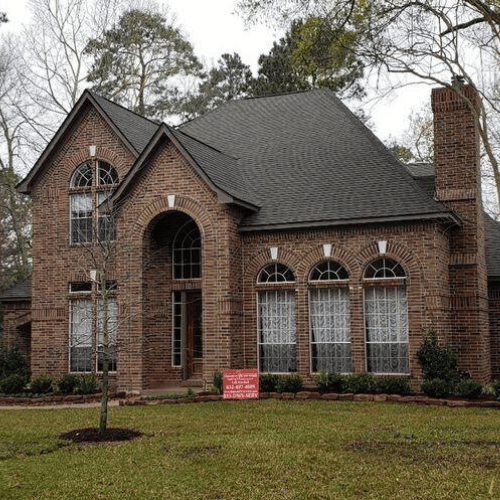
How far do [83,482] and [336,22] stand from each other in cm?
1327

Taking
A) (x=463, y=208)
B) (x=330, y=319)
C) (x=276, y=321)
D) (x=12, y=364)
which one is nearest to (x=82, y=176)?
(x=12, y=364)

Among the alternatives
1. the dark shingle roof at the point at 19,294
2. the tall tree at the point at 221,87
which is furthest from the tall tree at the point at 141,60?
the dark shingle roof at the point at 19,294

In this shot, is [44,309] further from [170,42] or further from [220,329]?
[170,42]

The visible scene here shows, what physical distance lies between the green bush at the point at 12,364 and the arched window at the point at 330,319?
898cm

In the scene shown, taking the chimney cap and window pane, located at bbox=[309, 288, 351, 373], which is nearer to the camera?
window pane, located at bbox=[309, 288, 351, 373]

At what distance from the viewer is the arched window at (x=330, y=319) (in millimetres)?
16703

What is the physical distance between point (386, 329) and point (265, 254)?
11.7 feet

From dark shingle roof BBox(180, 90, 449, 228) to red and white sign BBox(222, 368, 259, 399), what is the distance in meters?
4.76

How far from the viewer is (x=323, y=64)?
58.1ft

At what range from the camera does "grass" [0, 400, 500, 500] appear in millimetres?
7582

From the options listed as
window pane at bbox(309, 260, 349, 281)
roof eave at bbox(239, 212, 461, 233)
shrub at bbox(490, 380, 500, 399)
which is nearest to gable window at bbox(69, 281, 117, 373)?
roof eave at bbox(239, 212, 461, 233)

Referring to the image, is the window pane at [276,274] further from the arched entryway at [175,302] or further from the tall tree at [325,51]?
the tall tree at [325,51]

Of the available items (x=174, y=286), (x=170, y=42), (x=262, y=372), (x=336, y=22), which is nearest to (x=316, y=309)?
(x=262, y=372)

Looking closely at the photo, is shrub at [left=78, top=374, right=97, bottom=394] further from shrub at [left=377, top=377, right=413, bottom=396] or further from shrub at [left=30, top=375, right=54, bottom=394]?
shrub at [left=377, top=377, right=413, bottom=396]
